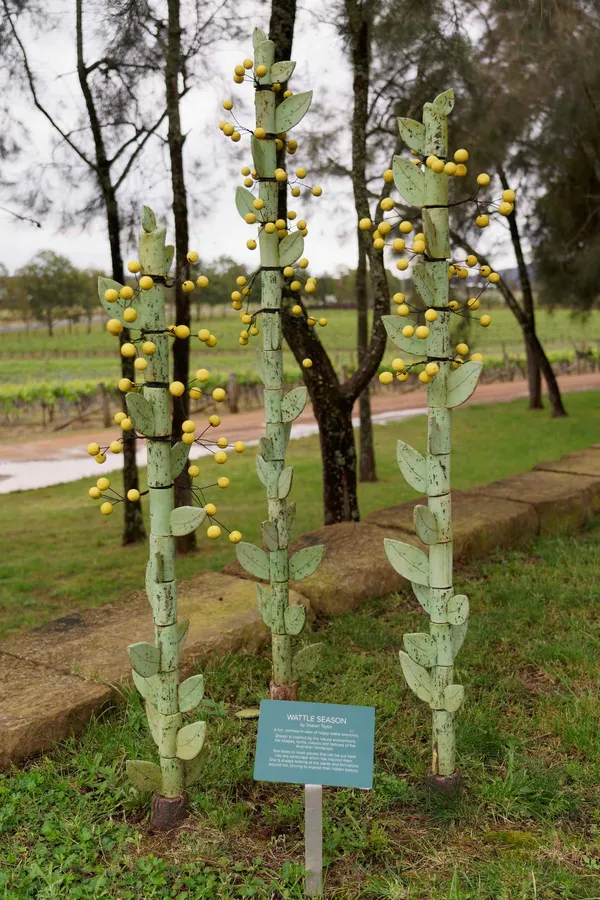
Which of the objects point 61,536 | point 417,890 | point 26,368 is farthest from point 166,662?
point 26,368

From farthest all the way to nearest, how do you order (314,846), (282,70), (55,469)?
(55,469) → (282,70) → (314,846)

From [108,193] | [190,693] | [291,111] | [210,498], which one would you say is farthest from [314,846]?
[210,498]

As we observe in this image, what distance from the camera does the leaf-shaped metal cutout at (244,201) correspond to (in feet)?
8.20

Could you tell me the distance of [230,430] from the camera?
13961 millimetres

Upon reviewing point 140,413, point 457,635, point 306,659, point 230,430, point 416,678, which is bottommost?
point 230,430

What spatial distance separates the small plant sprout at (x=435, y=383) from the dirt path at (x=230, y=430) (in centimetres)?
1002

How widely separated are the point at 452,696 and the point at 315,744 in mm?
424

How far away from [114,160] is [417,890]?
5813 millimetres

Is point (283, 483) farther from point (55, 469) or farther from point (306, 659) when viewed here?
point (55, 469)

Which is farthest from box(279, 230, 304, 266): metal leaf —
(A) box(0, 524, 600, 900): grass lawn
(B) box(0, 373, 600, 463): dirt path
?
(B) box(0, 373, 600, 463): dirt path

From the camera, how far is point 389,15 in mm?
5754

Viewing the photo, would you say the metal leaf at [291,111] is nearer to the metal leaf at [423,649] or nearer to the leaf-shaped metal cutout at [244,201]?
the leaf-shaped metal cutout at [244,201]

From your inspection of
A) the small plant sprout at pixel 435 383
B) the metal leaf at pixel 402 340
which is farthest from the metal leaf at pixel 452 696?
the metal leaf at pixel 402 340

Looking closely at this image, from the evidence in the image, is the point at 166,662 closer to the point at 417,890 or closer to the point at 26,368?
the point at 417,890
